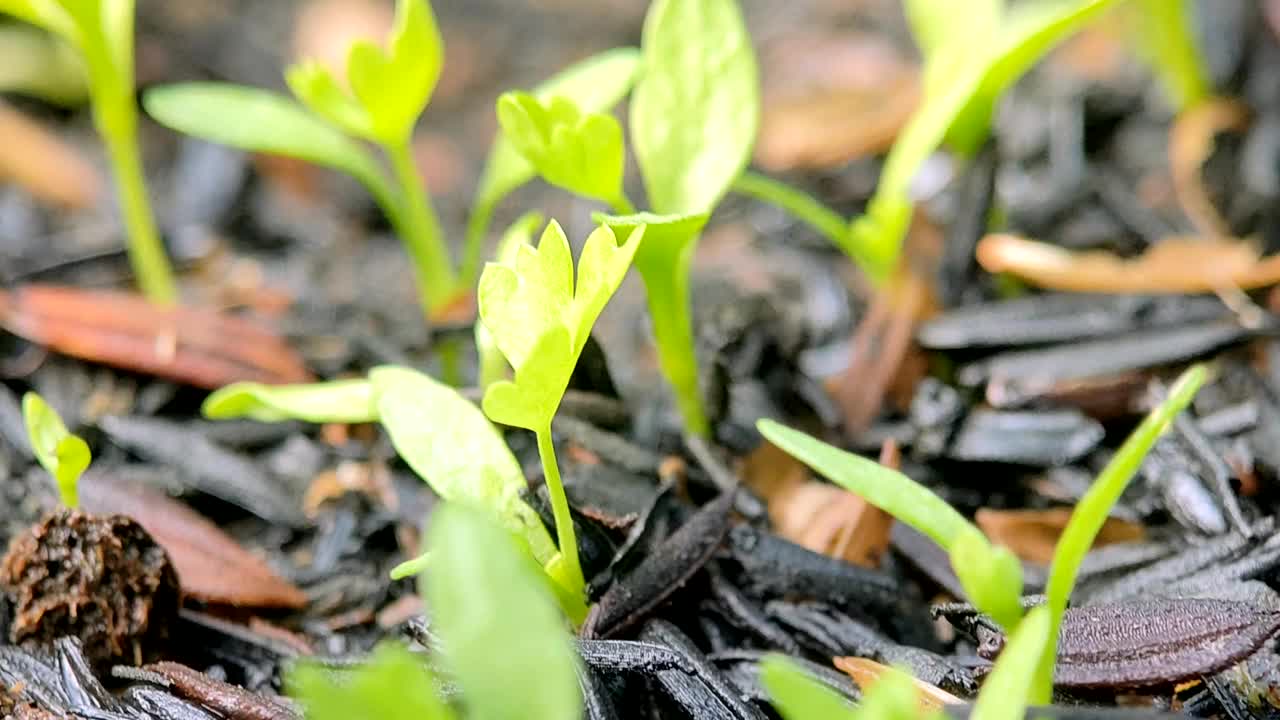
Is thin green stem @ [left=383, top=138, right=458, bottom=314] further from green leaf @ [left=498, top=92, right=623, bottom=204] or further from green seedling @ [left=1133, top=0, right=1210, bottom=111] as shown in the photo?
green seedling @ [left=1133, top=0, right=1210, bottom=111]

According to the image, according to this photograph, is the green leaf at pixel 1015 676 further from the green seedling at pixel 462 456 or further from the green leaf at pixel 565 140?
the green leaf at pixel 565 140

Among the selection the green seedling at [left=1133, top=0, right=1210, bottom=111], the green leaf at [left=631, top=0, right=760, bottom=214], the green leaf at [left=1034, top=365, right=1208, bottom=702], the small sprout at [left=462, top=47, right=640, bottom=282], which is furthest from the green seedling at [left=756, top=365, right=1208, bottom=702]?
the green seedling at [left=1133, top=0, right=1210, bottom=111]

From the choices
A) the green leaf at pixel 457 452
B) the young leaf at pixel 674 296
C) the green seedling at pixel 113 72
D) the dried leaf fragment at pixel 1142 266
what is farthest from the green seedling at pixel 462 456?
the dried leaf fragment at pixel 1142 266

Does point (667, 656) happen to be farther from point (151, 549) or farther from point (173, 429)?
point (173, 429)

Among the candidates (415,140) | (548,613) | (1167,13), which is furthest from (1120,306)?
(415,140)

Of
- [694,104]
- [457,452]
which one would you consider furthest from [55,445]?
[694,104]
